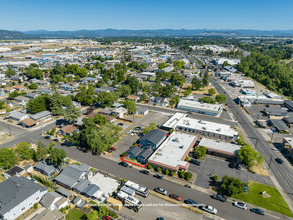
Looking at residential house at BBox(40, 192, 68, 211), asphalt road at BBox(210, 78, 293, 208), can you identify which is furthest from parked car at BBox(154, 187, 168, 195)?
asphalt road at BBox(210, 78, 293, 208)

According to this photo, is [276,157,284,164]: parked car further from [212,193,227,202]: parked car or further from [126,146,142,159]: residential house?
[126,146,142,159]: residential house

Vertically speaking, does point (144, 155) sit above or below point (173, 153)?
below

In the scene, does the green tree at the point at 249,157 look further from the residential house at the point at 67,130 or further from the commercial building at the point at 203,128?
the residential house at the point at 67,130

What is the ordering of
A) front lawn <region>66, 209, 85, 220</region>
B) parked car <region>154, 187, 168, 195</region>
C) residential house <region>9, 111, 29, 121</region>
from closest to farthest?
1. front lawn <region>66, 209, 85, 220</region>
2. parked car <region>154, 187, 168, 195</region>
3. residential house <region>9, 111, 29, 121</region>

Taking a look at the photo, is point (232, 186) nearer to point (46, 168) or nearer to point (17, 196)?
point (17, 196)

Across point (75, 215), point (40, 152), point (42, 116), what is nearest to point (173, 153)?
point (75, 215)

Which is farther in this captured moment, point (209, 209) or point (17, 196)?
point (209, 209)
